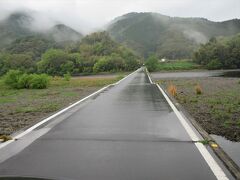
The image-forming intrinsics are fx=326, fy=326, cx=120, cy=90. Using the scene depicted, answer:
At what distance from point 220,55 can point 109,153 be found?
131 metres

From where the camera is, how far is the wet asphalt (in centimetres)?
501

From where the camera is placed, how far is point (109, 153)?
6148 millimetres

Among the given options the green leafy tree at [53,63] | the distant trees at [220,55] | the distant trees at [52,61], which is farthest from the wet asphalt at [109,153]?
the distant trees at [220,55]

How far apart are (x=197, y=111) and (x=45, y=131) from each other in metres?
6.94

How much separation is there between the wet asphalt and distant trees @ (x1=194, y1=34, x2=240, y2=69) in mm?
119081

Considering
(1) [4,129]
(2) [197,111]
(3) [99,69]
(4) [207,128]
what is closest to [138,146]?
(4) [207,128]

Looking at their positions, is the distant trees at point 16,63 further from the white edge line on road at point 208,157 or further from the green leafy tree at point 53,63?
the white edge line on road at point 208,157

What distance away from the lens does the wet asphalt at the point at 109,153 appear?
197 inches

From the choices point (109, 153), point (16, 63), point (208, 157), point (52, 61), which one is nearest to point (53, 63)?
point (52, 61)

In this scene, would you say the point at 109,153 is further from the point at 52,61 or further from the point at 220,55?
the point at 220,55

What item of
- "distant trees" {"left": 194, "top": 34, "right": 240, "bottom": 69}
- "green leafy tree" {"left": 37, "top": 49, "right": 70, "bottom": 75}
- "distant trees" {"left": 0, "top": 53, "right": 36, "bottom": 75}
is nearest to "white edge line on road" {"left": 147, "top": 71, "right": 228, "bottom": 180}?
"distant trees" {"left": 0, "top": 53, "right": 36, "bottom": 75}

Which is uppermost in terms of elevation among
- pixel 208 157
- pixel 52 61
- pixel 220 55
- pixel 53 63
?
pixel 52 61

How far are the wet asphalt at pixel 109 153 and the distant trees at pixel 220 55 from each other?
391 feet

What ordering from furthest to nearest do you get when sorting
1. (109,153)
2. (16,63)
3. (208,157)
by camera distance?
(16,63), (109,153), (208,157)
